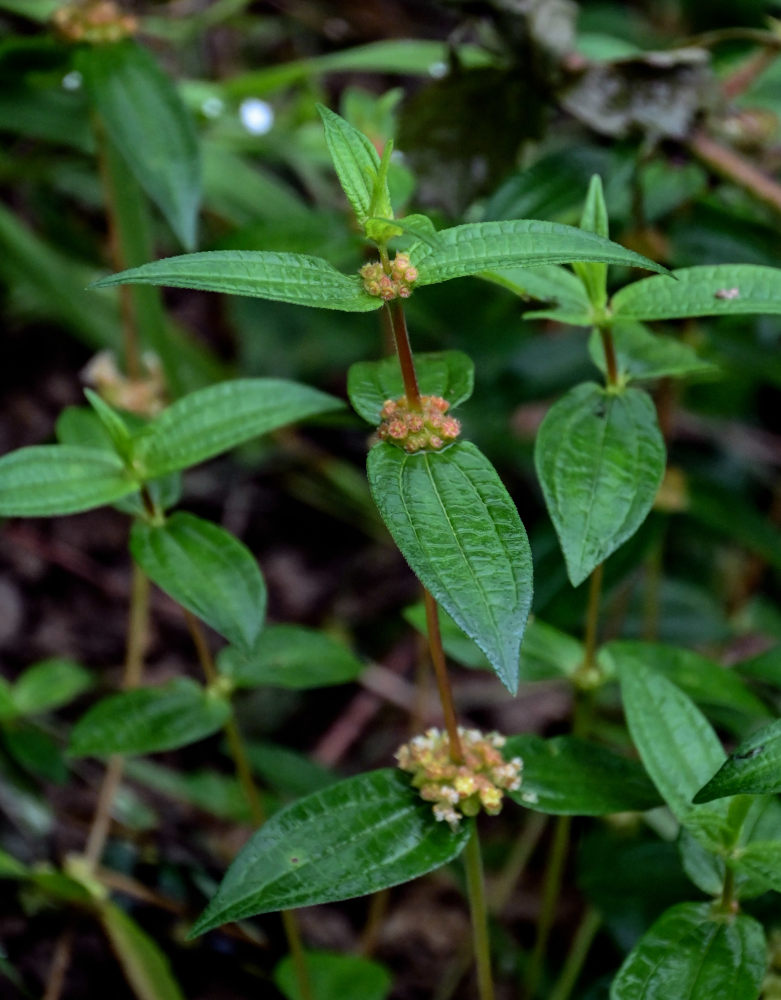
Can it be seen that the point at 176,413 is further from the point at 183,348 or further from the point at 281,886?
the point at 183,348

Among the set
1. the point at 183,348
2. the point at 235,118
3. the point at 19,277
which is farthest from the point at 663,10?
the point at 19,277

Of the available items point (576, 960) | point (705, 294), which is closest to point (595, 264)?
point (705, 294)

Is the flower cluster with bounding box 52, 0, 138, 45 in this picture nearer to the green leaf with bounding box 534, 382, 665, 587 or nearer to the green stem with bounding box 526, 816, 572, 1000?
the green leaf with bounding box 534, 382, 665, 587

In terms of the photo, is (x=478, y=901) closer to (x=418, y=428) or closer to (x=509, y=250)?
(x=418, y=428)

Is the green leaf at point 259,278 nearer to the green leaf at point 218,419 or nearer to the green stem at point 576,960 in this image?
the green leaf at point 218,419

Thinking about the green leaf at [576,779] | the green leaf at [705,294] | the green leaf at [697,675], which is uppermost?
the green leaf at [705,294]

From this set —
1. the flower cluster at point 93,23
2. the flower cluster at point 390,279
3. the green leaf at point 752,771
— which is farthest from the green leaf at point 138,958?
the flower cluster at point 93,23
